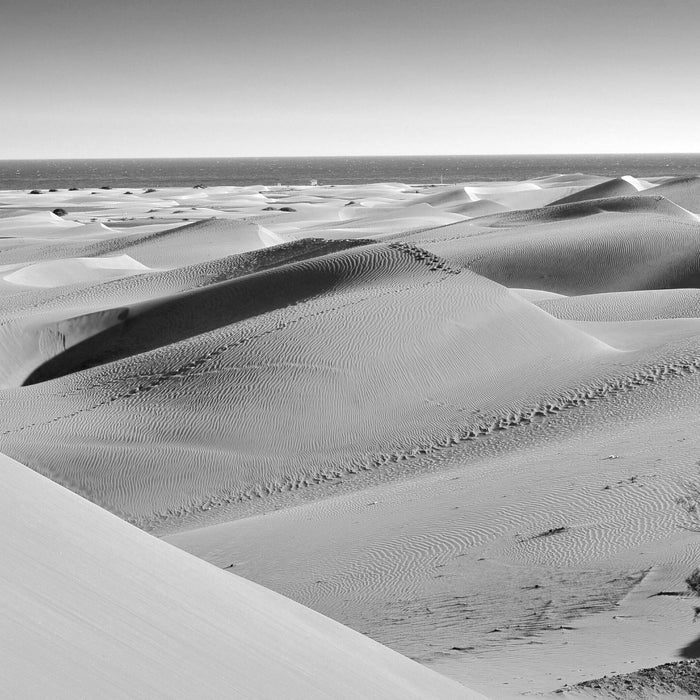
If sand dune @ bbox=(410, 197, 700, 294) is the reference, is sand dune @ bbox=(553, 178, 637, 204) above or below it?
above

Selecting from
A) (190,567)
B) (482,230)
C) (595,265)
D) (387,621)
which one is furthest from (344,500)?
(482,230)

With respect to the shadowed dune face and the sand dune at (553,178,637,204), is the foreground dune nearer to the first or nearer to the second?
the shadowed dune face

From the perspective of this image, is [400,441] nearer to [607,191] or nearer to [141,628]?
[141,628]

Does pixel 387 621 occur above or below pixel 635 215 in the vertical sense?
below

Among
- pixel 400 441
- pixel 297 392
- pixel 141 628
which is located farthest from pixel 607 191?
pixel 141 628

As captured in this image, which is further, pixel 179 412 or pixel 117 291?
pixel 117 291

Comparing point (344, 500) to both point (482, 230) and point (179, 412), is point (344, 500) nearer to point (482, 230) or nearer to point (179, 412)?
point (179, 412)

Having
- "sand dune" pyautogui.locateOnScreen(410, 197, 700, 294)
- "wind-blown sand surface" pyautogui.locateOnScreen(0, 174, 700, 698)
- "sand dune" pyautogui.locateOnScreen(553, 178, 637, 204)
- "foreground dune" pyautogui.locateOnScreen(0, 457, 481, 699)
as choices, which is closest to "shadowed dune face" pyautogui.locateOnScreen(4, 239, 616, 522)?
"wind-blown sand surface" pyautogui.locateOnScreen(0, 174, 700, 698)

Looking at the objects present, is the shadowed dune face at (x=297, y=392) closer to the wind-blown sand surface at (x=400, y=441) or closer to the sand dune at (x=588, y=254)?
the wind-blown sand surface at (x=400, y=441)
